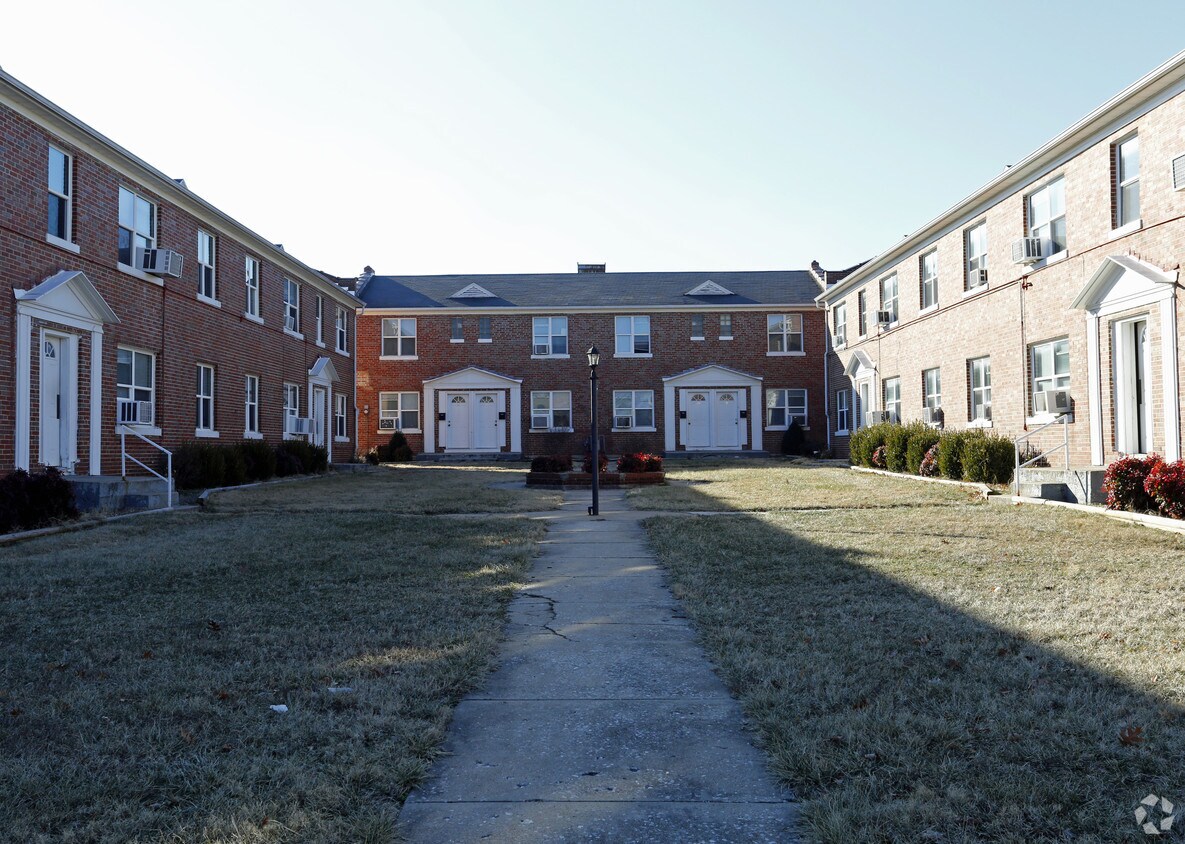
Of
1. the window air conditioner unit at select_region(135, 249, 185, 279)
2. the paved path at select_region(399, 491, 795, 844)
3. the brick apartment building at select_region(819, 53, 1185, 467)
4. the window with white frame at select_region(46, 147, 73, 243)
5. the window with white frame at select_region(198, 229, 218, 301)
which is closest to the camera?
Answer: the paved path at select_region(399, 491, 795, 844)

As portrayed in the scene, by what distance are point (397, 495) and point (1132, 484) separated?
12.0 metres

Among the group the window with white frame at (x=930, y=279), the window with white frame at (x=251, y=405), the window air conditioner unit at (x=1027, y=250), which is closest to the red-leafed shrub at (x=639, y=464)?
the window with white frame at (x=930, y=279)

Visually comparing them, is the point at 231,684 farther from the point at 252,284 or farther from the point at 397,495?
the point at 252,284

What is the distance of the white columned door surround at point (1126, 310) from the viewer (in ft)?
41.7

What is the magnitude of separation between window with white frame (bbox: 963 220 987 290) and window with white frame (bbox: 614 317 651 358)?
14961 millimetres

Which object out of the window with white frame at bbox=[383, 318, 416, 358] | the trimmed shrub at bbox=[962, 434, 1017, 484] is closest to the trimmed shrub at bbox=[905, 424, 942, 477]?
the trimmed shrub at bbox=[962, 434, 1017, 484]

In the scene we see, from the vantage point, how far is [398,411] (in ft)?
110

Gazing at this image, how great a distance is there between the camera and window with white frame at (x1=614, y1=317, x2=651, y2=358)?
33.6 m

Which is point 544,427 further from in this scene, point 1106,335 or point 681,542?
point 681,542

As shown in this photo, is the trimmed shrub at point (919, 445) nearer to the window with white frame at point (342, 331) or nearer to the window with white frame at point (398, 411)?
the window with white frame at point (342, 331)

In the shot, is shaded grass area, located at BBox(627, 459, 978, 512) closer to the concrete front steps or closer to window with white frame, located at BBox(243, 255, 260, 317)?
the concrete front steps

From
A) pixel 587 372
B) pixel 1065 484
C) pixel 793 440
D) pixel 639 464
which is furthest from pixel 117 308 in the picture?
pixel 793 440

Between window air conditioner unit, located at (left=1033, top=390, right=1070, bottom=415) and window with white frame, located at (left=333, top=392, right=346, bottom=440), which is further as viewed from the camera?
window with white frame, located at (left=333, top=392, right=346, bottom=440)

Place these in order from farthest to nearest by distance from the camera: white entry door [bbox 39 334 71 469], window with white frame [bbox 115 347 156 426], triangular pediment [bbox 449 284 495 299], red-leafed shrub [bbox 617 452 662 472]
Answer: triangular pediment [bbox 449 284 495 299]
red-leafed shrub [bbox 617 452 662 472]
window with white frame [bbox 115 347 156 426]
white entry door [bbox 39 334 71 469]
